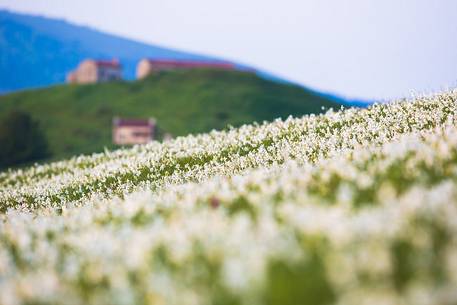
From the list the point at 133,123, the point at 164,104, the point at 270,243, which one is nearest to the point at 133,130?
the point at 133,123

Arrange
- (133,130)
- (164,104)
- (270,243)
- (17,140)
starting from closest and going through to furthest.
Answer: (270,243), (17,140), (133,130), (164,104)

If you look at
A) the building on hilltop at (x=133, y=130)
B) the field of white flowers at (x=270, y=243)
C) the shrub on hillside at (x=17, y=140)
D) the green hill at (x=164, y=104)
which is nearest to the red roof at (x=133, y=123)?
the building on hilltop at (x=133, y=130)

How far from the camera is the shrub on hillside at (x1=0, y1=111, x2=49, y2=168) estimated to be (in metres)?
108

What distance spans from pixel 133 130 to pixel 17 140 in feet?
138

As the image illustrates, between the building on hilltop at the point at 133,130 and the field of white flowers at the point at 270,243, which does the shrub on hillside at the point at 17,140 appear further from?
the field of white flowers at the point at 270,243

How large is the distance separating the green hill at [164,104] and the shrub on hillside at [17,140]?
23195 millimetres

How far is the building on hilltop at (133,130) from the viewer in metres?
148

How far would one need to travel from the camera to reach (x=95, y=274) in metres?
5.05

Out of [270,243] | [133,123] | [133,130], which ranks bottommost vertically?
[133,130]

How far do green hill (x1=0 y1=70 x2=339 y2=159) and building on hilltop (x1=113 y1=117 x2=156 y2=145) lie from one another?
366cm

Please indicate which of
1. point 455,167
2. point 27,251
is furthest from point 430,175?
point 27,251

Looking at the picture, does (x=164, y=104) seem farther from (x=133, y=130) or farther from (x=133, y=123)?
(x=133, y=130)

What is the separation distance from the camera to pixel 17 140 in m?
110

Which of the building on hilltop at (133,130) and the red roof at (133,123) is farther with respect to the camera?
the red roof at (133,123)
